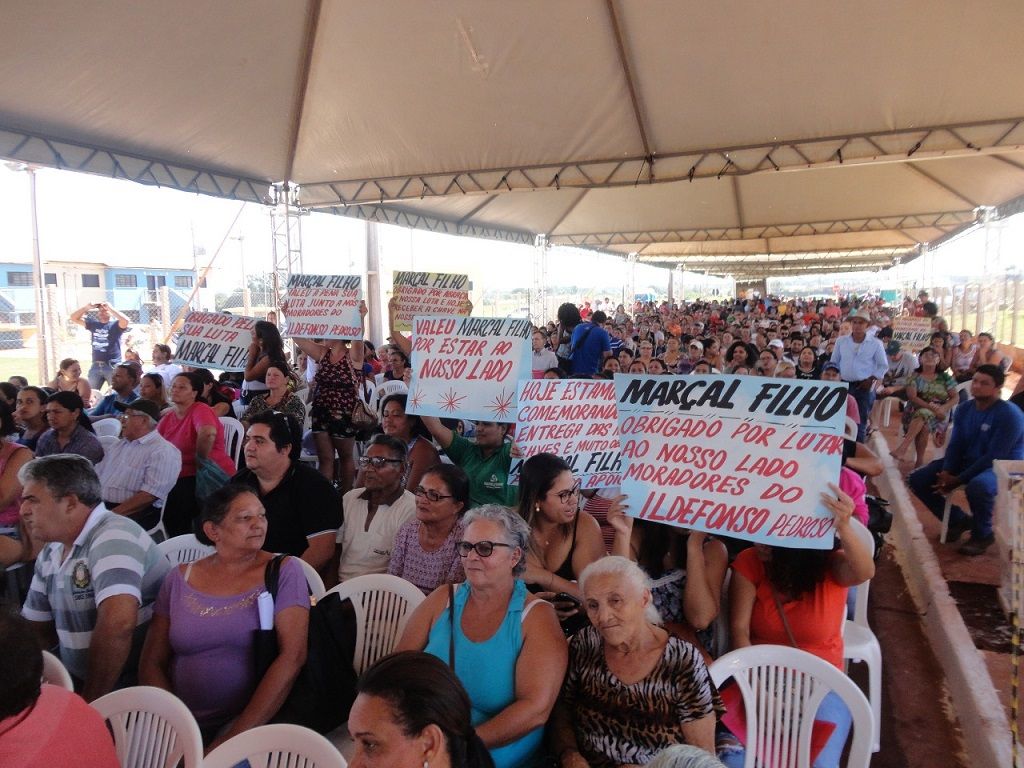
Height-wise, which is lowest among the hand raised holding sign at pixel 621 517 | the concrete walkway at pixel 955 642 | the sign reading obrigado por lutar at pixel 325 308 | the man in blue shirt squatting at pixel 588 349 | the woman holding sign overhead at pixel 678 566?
the concrete walkway at pixel 955 642

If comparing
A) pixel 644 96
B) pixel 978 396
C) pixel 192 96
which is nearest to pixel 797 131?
pixel 644 96

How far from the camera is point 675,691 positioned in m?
2.18

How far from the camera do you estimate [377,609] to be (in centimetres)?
315

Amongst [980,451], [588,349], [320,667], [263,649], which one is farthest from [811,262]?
[263,649]

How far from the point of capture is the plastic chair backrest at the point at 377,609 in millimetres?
3090

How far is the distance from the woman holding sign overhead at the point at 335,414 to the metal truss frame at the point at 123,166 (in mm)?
3943

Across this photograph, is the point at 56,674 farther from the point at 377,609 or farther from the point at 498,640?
the point at 498,640

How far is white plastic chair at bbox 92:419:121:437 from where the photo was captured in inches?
244

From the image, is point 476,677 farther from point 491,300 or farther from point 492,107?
point 491,300

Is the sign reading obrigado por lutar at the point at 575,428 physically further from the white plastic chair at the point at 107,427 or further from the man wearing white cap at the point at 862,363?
the man wearing white cap at the point at 862,363

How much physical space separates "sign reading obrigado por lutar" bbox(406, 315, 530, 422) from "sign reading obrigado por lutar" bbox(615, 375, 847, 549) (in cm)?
154

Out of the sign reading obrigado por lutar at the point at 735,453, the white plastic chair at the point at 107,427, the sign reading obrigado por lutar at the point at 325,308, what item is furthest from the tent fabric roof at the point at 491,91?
the sign reading obrigado por lutar at the point at 735,453

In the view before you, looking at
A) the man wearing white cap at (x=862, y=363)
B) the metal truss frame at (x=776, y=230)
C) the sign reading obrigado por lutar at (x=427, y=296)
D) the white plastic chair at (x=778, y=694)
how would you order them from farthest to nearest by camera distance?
the metal truss frame at (x=776, y=230) → the man wearing white cap at (x=862, y=363) → the sign reading obrigado por lutar at (x=427, y=296) → the white plastic chair at (x=778, y=694)

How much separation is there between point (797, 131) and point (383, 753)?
8855 mm
